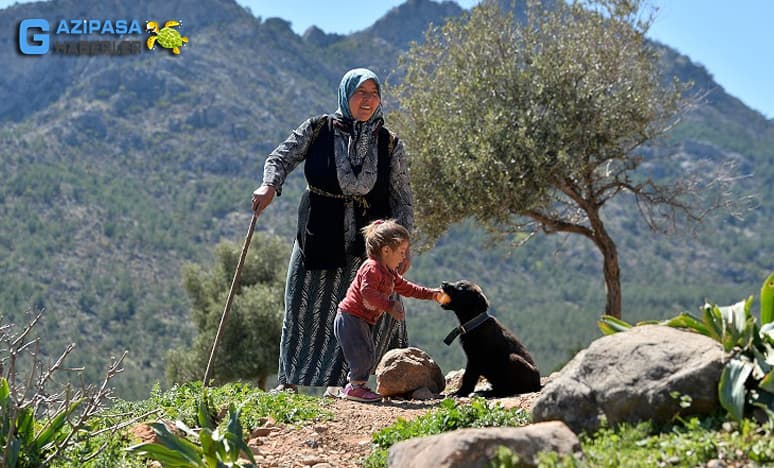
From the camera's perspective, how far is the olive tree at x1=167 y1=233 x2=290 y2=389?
29250mm

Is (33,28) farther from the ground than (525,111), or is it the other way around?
(33,28)

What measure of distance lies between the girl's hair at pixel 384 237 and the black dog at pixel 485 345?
54 centimetres

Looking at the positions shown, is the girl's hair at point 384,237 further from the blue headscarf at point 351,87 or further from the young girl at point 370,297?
the blue headscarf at point 351,87

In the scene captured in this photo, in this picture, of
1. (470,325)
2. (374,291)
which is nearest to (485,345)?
(470,325)

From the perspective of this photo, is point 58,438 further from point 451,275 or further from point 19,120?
point 19,120

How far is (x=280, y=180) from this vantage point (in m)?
7.78

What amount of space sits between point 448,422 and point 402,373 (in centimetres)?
202

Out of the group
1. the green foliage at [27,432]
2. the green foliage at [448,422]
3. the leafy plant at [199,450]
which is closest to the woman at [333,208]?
the green foliage at [448,422]

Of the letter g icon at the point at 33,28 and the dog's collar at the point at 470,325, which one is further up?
the letter g icon at the point at 33,28

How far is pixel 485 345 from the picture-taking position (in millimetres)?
7445

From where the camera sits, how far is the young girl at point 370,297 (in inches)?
284

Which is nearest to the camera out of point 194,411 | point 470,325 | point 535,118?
point 194,411

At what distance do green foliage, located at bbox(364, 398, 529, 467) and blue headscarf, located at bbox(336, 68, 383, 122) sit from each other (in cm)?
291

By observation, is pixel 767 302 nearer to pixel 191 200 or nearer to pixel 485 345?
pixel 485 345
